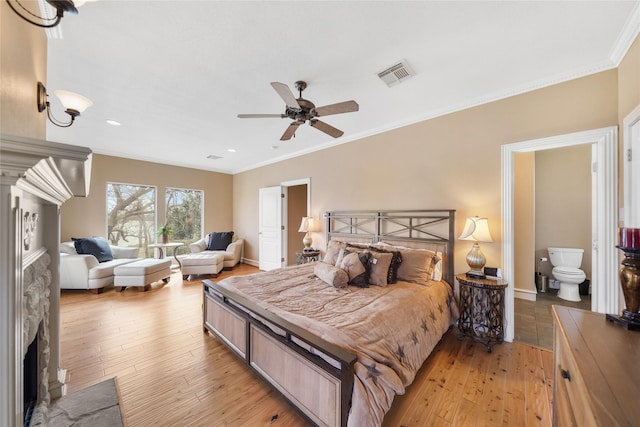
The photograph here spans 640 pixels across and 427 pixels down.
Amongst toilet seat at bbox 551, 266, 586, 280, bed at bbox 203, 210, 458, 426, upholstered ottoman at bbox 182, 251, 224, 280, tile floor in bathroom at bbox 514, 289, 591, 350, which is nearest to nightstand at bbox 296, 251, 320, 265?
bed at bbox 203, 210, 458, 426

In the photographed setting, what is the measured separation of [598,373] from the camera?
0.76 metres

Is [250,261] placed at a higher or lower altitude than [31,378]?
lower

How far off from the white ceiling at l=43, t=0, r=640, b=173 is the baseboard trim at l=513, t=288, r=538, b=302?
301 centimetres

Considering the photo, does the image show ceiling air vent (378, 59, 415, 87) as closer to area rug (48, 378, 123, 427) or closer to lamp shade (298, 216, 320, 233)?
lamp shade (298, 216, 320, 233)

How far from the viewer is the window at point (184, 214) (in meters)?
5.98

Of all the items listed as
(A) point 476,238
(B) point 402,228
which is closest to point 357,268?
(B) point 402,228

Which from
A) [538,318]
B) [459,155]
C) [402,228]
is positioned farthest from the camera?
[402,228]

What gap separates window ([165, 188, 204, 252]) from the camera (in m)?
5.98

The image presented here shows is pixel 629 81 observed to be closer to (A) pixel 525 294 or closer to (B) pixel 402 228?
(B) pixel 402 228

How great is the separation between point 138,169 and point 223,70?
181 inches

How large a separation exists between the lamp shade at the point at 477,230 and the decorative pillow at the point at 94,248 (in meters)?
5.93

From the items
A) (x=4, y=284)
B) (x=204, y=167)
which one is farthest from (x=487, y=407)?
(x=204, y=167)

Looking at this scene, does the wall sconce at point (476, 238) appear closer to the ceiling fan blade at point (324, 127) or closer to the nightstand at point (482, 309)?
the nightstand at point (482, 309)

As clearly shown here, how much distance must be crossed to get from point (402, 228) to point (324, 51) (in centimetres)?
240
